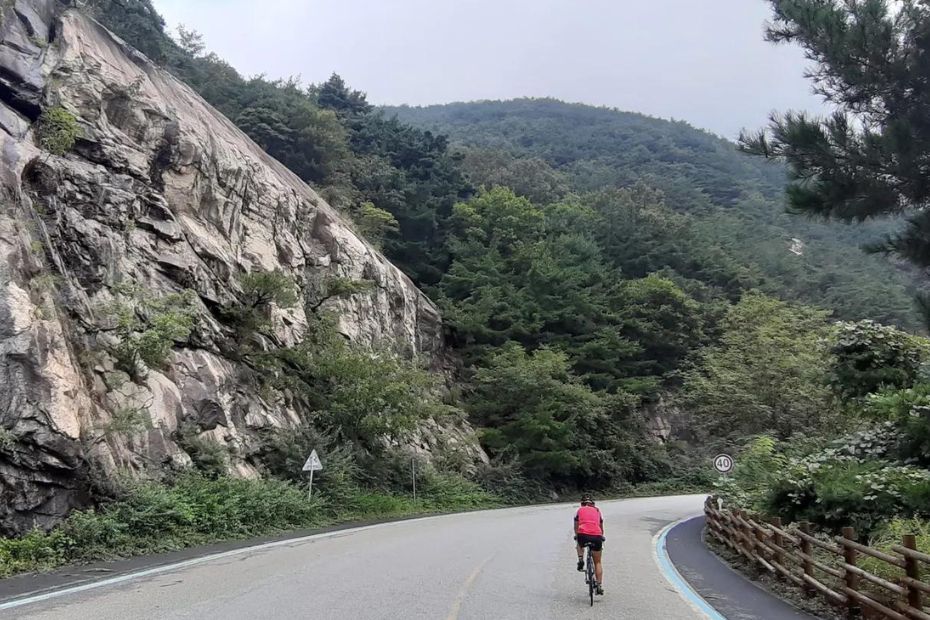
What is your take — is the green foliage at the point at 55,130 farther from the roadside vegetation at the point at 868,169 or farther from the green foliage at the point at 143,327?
the roadside vegetation at the point at 868,169

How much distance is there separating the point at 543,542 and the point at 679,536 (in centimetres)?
386

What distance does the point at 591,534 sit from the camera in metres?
8.08

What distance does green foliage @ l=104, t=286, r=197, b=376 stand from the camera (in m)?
14.9

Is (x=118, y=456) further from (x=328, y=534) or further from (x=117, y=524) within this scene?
(x=328, y=534)

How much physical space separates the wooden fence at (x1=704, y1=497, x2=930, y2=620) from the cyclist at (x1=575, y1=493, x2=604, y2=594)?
2514 mm

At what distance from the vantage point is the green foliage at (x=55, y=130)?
1762cm

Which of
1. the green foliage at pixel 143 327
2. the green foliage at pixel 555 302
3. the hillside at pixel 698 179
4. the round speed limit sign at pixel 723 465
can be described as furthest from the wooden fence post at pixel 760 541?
the green foliage at pixel 555 302

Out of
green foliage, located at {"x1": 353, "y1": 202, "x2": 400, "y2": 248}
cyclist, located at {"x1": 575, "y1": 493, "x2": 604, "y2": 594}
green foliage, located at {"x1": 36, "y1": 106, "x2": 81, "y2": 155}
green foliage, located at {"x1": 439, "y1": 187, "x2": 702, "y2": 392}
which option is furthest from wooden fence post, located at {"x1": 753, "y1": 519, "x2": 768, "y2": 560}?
green foliage, located at {"x1": 353, "y1": 202, "x2": 400, "y2": 248}

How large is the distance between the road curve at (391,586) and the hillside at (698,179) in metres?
6.89

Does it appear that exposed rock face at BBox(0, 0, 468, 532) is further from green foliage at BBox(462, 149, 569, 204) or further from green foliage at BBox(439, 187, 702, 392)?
green foliage at BBox(462, 149, 569, 204)

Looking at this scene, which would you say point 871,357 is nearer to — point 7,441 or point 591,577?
point 591,577

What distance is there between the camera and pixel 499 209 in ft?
152

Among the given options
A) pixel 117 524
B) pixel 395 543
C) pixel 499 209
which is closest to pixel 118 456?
pixel 117 524

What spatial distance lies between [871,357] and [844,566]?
29.3 feet
